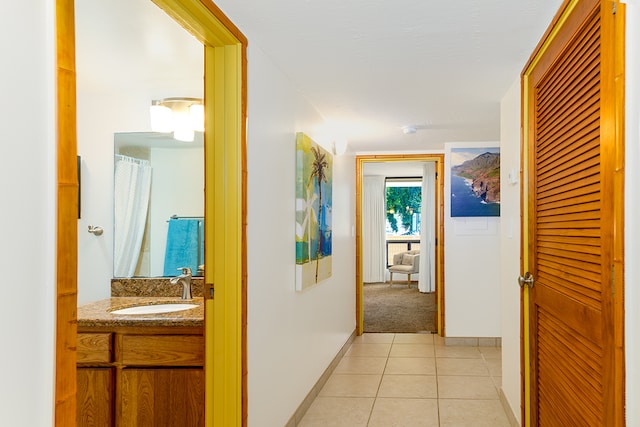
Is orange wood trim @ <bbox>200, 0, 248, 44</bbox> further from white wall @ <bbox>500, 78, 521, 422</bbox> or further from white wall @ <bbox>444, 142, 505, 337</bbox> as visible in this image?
white wall @ <bbox>444, 142, 505, 337</bbox>

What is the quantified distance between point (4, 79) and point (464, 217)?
16.0 feet

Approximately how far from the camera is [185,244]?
3051 mm

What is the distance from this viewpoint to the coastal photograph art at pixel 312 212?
125 inches

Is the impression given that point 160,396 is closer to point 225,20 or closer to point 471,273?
point 225,20

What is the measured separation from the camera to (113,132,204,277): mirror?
3029 millimetres

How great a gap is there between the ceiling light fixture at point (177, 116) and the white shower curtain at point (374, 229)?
7327mm

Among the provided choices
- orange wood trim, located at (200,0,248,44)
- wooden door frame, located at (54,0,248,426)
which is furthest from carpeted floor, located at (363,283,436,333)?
orange wood trim, located at (200,0,248,44)

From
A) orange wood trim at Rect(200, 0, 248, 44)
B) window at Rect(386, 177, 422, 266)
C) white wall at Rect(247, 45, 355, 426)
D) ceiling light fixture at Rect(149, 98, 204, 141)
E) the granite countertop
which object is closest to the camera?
orange wood trim at Rect(200, 0, 248, 44)

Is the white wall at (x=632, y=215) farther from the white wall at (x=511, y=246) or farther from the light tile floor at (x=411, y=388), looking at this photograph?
the light tile floor at (x=411, y=388)

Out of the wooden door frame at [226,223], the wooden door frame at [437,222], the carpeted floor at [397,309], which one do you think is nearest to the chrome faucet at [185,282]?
the wooden door frame at [226,223]

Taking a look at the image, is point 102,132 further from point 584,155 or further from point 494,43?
point 584,155

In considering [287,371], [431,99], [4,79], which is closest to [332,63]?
[431,99]

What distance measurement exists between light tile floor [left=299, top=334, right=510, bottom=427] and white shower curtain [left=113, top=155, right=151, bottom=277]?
58.3 inches

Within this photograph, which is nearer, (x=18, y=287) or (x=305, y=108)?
(x=18, y=287)
